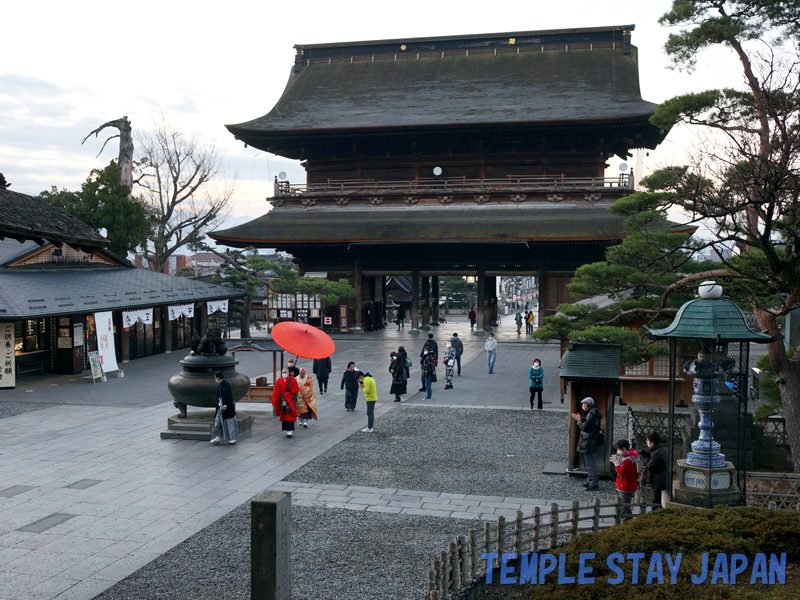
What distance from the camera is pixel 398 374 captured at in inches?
703

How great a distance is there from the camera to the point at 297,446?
43.7 feet

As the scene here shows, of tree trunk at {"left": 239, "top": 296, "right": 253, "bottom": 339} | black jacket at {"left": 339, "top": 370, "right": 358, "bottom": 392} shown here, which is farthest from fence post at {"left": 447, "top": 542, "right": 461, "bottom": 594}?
tree trunk at {"left": 239, "top": 296, "right": 253, "bottom": 339}

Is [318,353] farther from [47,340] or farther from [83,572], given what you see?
[47,340]

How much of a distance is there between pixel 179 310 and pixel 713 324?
24487 millimetres

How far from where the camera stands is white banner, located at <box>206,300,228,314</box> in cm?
3105

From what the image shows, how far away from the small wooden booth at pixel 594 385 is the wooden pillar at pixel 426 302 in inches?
A: 963

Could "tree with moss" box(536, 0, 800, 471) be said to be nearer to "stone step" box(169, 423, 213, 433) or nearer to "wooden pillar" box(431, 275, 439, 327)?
"stone step" box(169, 423, 213, 433)

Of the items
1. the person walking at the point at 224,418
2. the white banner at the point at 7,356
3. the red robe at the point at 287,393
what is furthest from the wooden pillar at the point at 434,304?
the person walking at the point at 224,418

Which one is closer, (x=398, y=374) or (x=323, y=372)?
(x=398, y=374)

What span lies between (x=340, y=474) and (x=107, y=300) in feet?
51.1

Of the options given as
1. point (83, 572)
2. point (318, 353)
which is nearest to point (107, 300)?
point (318, 353)

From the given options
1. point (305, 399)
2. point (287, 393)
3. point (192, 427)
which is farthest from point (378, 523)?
point (192, 427)

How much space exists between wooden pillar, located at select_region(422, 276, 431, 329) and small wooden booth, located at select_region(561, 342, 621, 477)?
24.5 meters

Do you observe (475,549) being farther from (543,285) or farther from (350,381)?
(543,285)
